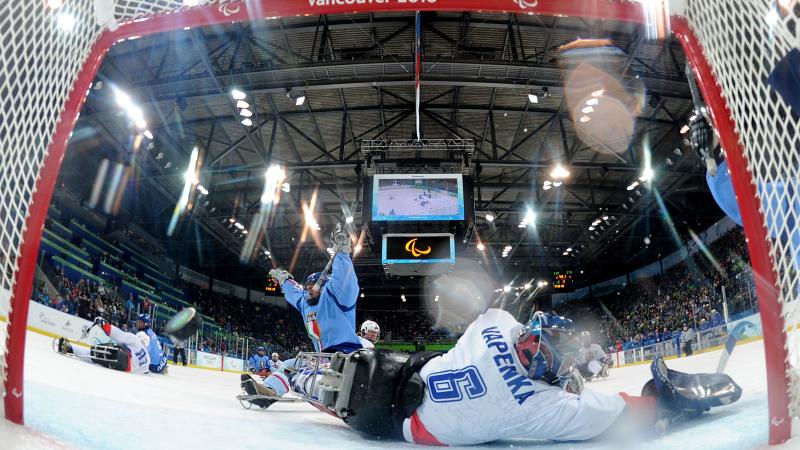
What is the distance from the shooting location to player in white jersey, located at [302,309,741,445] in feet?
6.13

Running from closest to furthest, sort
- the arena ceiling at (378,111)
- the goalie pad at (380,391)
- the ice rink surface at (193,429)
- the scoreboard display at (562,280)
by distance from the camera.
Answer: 1. the ice rink surface at (193,429)
2. the goalie pad at (380,391)
3. the arena ceiling at (378,111)
4. the scoreboard display at (562,280)

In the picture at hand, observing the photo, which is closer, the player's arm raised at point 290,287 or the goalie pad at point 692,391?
the goalie pad at point 692,391

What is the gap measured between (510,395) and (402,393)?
1.49 feet

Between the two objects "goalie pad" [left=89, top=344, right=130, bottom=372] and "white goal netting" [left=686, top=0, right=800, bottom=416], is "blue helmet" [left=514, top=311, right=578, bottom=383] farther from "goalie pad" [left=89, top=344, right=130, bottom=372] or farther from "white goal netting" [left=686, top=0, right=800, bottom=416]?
Answer: "goalie pad" [left=89, top=344, right=130, bottom=372]

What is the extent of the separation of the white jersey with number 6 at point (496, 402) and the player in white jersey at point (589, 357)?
154 millimetres

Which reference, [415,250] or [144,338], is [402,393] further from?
[415,250]

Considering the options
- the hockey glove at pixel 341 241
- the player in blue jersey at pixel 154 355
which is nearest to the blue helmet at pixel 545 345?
the hockey glove at pixel 341 241

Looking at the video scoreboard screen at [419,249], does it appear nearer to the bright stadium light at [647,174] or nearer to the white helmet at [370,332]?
the white helmet at [370,332]

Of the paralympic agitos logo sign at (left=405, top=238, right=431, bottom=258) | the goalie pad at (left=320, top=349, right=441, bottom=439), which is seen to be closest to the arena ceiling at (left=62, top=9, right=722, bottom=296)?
the paralympic agitos logo sign at (left=405, top=238, right=431, bottom=258)

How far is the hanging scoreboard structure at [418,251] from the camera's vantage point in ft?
30.3

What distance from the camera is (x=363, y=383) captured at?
2146 millimetres

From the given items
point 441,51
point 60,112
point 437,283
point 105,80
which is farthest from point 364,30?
point 437,283

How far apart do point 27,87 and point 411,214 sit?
7741 mm

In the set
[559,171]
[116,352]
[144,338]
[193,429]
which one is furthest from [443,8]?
[559,171]
